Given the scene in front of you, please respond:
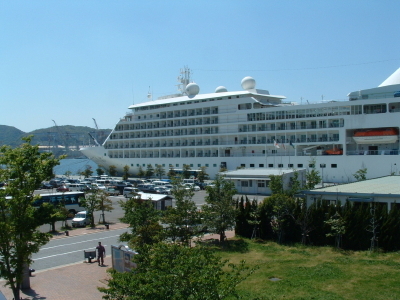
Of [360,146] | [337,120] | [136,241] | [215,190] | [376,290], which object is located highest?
[337,120]

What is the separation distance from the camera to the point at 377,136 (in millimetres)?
39938

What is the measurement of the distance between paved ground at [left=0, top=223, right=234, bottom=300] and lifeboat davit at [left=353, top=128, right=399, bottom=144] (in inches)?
1294

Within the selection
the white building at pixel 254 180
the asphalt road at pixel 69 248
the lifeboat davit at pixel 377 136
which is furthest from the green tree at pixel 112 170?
the asphalt road at pixel 69 248

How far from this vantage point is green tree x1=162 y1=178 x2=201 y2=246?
610 inches

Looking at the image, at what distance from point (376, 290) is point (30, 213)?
9.75 m

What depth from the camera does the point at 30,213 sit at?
10.3m

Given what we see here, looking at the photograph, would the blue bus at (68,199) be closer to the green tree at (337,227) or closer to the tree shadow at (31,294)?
the tree shadow at (31,294)

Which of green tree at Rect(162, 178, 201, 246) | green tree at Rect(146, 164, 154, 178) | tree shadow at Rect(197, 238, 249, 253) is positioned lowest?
tree shadow at Rect(197, 238, 249, 253)

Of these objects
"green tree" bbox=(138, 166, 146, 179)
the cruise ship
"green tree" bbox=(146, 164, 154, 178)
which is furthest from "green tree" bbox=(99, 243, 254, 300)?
"green tree" bbox=(138, 166, 146, 179)

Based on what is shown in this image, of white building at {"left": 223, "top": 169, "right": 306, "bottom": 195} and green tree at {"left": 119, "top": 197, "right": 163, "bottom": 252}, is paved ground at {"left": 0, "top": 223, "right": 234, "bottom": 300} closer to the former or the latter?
green tree at {"left": 119, "top": 197, "right": 163, "bottom": 252}

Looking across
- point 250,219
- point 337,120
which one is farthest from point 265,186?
point 250,219

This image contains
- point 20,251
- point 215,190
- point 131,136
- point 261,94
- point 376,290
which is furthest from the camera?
point 131,136

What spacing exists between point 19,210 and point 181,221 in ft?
23.0

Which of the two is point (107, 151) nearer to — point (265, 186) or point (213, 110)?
point (213, 110)
